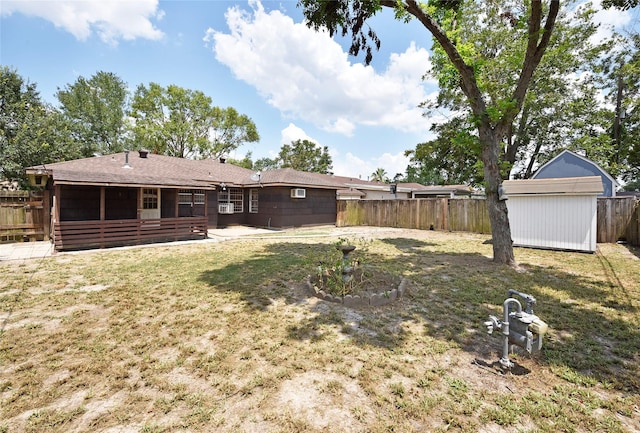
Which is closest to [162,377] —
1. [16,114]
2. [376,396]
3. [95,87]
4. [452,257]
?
[376,396]

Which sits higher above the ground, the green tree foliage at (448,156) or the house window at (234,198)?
the green tree foliage at (448,156)

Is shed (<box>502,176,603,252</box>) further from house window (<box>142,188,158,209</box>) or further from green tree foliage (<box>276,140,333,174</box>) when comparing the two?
green tree foliage (<box>276,140,333,174</box>)

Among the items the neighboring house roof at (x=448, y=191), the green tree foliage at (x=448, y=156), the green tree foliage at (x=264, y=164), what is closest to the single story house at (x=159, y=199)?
the green tree foliage at (x=448, y=156)

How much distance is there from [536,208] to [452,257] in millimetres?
3929

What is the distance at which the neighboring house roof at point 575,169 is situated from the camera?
48.0 ft

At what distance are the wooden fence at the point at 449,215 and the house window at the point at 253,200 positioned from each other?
5.35 metres

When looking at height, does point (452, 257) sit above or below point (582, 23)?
below

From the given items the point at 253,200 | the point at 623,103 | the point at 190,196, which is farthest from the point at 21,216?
the point at 623,103

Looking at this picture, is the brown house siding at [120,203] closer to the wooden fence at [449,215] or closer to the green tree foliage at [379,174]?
the wooden fence at [449,215]

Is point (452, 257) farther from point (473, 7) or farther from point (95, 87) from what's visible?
point (95, 87)

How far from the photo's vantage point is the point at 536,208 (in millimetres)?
9320

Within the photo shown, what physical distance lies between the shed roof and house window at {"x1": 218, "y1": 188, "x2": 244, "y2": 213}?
13.4 meters

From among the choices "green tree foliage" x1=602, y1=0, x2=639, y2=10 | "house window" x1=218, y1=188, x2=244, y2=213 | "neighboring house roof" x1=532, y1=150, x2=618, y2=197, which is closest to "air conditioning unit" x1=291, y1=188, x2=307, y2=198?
"house window" x1=218, y1=188, x2=244, y2=213

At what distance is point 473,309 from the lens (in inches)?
166
